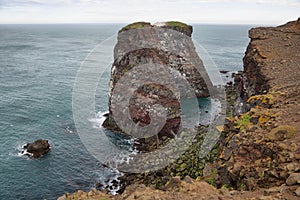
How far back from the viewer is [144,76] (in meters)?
52.1

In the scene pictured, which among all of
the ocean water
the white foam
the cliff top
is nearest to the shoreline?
the ocean water

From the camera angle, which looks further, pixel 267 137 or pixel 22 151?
pixel 22 151

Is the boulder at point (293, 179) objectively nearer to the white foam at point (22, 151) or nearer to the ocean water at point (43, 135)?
the ocean water at point (43, 135)

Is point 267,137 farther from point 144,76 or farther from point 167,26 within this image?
point 167,26

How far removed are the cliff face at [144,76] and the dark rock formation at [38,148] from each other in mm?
11952

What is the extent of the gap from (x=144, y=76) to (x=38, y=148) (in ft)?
68.7

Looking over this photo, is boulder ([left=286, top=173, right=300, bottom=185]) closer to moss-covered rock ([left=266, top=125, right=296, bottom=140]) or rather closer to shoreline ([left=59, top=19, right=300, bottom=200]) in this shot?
shoreline ([left=59, top=19, right=300, bottom=200])

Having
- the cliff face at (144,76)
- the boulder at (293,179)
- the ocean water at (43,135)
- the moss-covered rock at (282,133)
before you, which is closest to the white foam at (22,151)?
the ocean water at (43,135)

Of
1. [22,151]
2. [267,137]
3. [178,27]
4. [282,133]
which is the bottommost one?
[22,151]

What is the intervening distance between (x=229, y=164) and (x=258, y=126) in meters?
2.52

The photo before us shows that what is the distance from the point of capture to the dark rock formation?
40.6 metres

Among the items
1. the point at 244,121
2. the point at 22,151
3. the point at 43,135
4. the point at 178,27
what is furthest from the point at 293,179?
the point at 178,27

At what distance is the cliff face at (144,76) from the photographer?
1929 inches

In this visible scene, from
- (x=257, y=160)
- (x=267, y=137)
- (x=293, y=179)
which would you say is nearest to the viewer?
(x=293, y=179)
